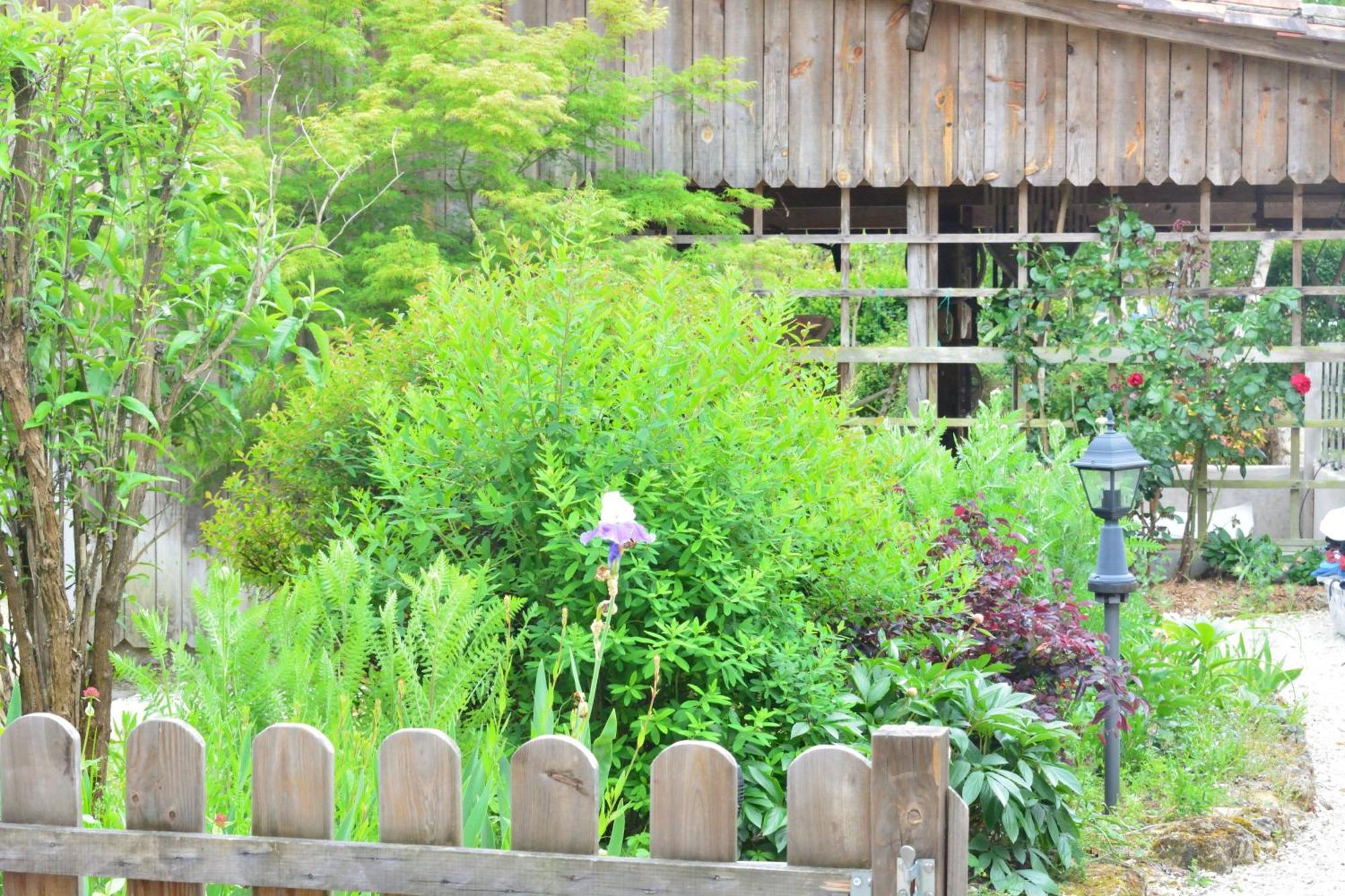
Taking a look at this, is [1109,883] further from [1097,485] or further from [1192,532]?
[1192,532]

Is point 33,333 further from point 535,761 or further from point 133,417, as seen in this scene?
point 535,761

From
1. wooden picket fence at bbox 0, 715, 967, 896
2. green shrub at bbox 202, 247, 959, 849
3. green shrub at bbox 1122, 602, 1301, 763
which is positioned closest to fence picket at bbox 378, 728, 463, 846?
wooden picket fence at bbox 0, 715, 967, 896

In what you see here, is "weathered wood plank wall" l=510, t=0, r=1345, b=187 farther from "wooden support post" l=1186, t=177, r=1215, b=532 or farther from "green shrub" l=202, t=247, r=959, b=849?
"green shrub" l=202, t=247, r=959, b=849

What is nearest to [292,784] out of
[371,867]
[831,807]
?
[371,867]

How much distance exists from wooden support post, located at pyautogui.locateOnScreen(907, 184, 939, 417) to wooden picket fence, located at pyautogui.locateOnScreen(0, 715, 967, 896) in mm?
8733

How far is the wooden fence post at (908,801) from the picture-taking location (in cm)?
197

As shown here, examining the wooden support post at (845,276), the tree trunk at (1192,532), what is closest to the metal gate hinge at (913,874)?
the wooden support post at (845,276)

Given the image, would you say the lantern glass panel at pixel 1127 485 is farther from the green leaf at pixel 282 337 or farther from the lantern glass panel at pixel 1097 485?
the green leaf at pixel 282 337

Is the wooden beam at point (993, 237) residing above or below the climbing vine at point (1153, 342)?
above

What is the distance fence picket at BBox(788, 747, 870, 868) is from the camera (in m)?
2.01

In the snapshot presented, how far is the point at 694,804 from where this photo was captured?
6.76ft

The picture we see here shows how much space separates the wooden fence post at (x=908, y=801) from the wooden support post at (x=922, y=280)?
8.75 meters

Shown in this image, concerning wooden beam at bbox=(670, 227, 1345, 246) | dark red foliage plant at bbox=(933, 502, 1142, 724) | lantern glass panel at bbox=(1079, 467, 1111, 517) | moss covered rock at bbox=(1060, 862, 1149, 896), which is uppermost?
wooden beam at bbox=(670, 227, 1345, 246)

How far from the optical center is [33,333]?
352 cm
